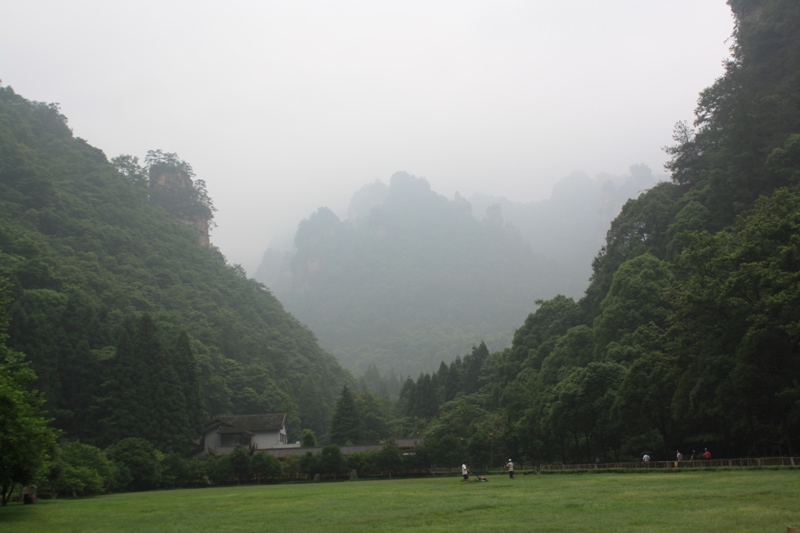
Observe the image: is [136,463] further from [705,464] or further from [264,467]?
[705,464]

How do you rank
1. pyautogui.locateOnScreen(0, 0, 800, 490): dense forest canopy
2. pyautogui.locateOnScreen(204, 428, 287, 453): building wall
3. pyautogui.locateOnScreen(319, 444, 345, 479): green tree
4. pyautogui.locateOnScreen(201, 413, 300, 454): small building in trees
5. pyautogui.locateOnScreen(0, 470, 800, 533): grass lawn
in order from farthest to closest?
pyautogui.locateOnScreen(204, 428, 287, 453): building wall → pyautogui.locateOnScreen(201, 413, 300, 454): small building in trees → pyautogui.locateOnScreen(319, 444, 345, 479): green tree → pyautogui.locateOnScreen(0, 0, 800, 490): dense forest canopy → pyautogui.locateOnScreen(0, 470, 800, 533): grass lawn

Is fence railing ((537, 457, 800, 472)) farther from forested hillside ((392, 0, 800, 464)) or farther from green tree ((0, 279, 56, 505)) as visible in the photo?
green tree ((0, 279, 56, 505))

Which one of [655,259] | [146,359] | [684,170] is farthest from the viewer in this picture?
[684,170]

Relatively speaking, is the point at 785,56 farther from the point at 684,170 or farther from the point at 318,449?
the point at 318,449

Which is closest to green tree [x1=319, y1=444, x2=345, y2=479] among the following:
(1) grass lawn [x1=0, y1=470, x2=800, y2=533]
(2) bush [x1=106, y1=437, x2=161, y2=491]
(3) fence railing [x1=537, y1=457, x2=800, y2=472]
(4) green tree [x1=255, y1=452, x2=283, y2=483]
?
(4) green tree [x1=255, y1=452, x2=283, y2=483]

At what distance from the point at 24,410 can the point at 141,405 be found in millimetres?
37405

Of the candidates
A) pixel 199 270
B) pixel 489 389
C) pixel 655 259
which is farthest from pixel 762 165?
pixel 199 270

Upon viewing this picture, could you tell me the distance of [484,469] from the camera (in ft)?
155

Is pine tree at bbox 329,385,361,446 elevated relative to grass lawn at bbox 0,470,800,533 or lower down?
elevated

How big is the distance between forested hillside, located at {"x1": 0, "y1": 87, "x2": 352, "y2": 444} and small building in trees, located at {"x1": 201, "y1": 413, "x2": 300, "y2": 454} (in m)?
3.00

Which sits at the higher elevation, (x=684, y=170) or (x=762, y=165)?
(x=684, y=170)

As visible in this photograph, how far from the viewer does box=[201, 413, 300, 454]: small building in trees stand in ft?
207

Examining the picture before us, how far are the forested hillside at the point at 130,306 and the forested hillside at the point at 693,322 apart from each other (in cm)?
2417

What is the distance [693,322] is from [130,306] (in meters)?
67.5
